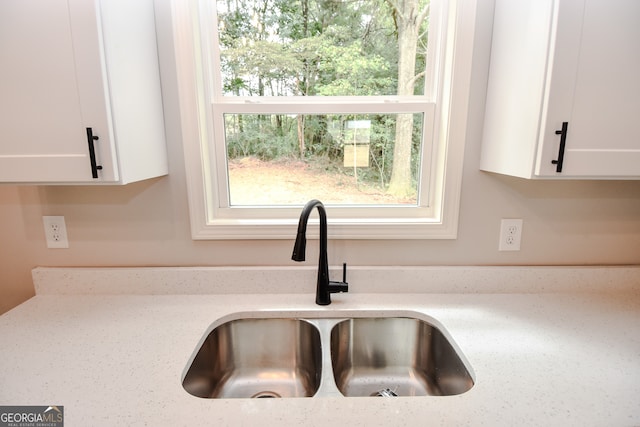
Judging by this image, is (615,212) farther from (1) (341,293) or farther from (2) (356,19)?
(2) (356,19)

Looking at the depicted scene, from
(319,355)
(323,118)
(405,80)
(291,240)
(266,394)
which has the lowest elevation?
(266,394)

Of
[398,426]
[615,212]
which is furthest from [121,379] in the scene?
[615,212]

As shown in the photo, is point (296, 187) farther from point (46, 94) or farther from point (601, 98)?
point (601, 98)

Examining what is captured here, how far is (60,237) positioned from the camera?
3.72ft

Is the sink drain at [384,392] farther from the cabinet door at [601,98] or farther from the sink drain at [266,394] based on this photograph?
the cabinet door at [601,98]

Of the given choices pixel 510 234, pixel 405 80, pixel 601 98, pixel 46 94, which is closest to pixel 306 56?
pixel 405 80

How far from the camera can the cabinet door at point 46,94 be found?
762mm

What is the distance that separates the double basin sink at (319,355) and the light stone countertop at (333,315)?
Answer: 45 millimetres

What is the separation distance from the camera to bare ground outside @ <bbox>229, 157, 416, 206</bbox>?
3.94 ft

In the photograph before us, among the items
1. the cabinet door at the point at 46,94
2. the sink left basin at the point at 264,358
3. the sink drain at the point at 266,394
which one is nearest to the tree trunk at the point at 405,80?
the sink left basin at the point at 264,358

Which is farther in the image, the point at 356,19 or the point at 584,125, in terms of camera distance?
the point at 356,19

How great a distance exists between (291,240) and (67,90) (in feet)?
2.57

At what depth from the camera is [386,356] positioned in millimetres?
1057

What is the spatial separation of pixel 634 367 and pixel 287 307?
95cm
